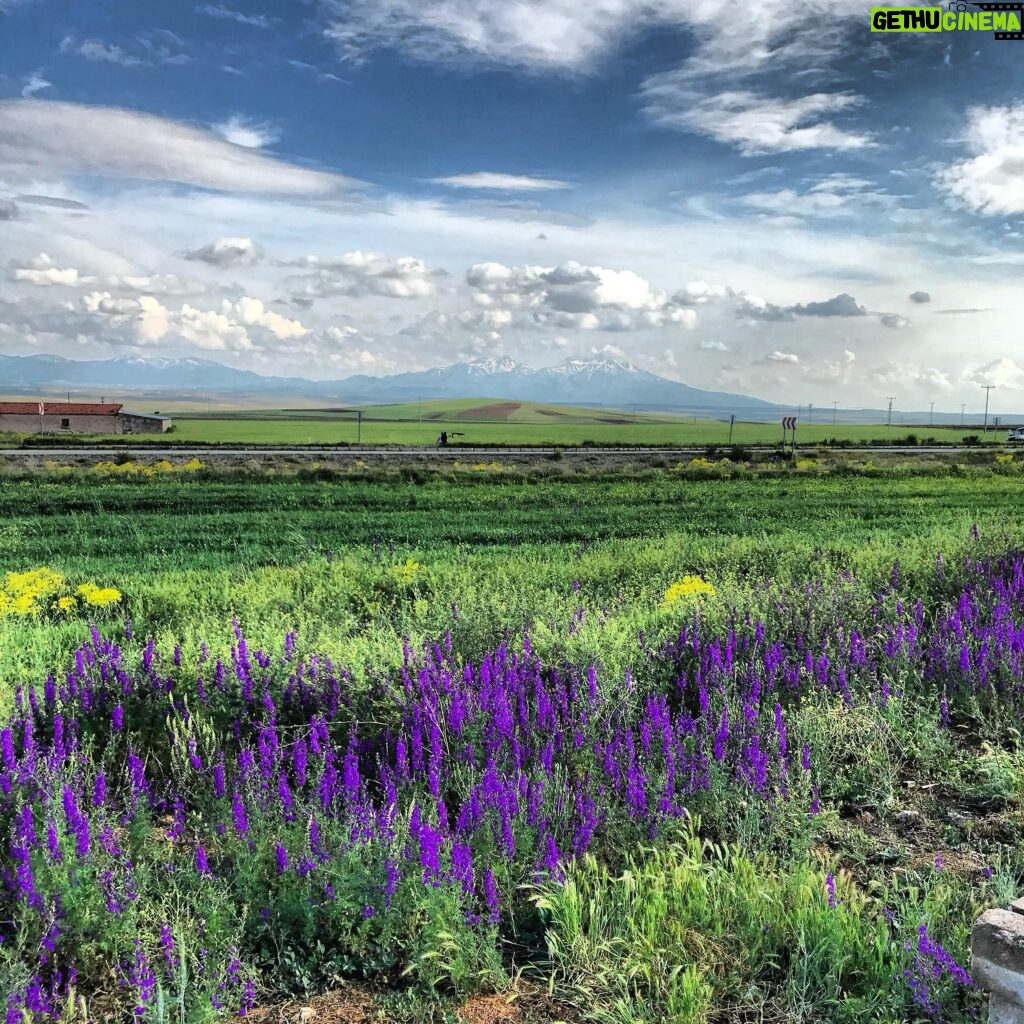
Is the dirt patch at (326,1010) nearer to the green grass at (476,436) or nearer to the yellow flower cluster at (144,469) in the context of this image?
the yellow flower cluster at (144,469)

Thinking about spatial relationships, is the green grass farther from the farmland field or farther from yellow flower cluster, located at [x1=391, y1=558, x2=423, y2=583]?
the farmland field

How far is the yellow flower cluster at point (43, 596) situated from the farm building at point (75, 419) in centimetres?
8095

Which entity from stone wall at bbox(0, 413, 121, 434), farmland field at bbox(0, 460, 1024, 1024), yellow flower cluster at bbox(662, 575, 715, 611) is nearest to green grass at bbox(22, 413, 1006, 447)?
stone wall at bbox(0, 413, 121, 434)

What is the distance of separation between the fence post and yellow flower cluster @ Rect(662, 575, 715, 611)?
17.6ft

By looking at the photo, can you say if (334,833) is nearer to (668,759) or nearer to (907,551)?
(668,759)

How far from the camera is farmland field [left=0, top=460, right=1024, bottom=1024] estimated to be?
3.27 metres

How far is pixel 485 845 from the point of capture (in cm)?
388

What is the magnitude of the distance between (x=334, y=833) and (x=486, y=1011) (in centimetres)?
102

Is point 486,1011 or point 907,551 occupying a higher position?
point 907,551

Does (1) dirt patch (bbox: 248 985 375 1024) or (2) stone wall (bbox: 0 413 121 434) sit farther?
(2) stone wall (bbox: 0 413 121 434)

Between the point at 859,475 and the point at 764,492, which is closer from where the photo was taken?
the point at 764,492

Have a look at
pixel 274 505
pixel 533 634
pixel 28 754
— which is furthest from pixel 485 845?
pixel 274 505

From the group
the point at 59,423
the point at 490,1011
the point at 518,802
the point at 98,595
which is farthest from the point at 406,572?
the point at 59,423

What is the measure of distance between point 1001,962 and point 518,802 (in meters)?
2.09
